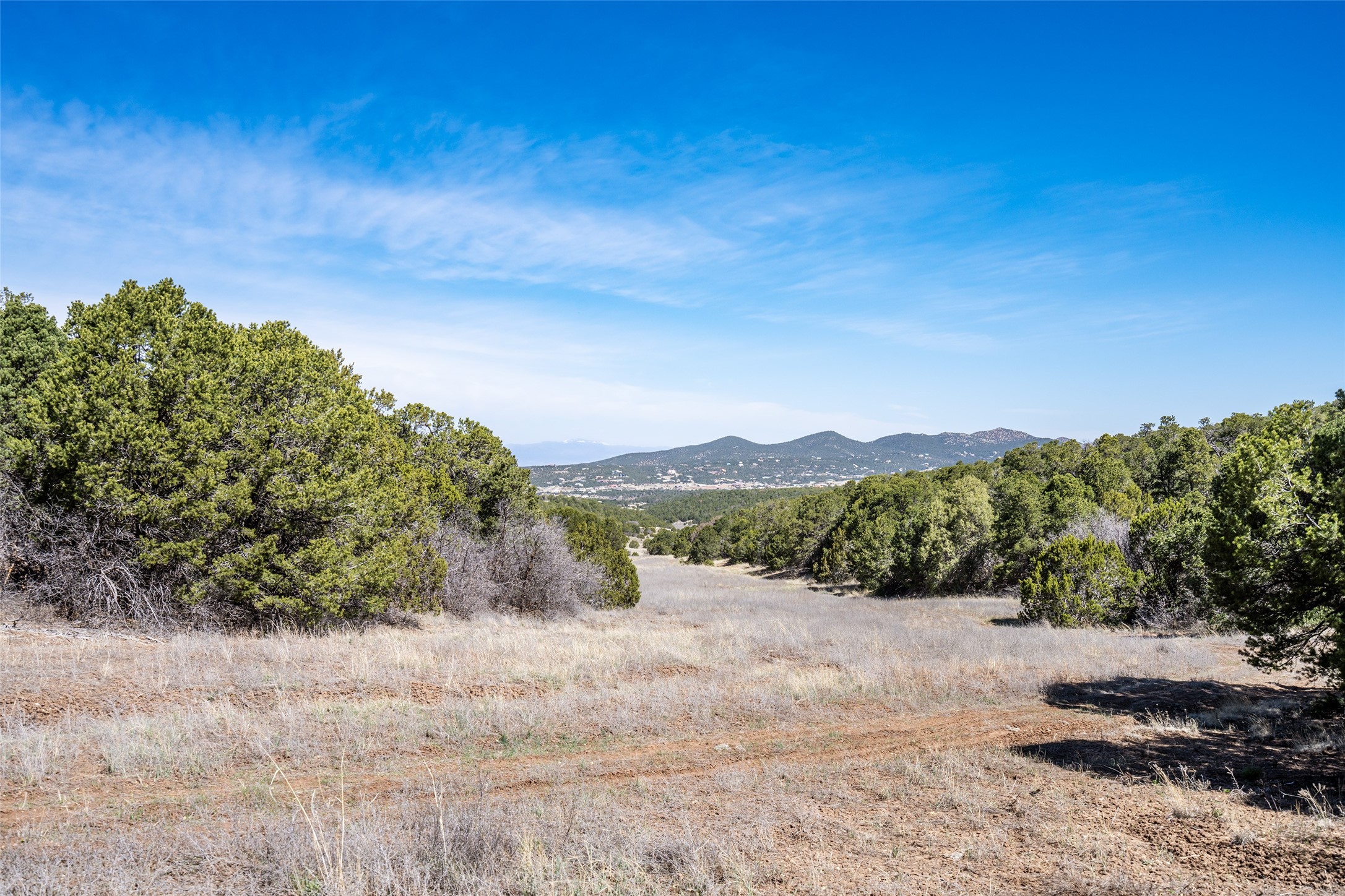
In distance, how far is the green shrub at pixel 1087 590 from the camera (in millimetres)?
22578

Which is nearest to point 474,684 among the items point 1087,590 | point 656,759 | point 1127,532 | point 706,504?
point 656,759

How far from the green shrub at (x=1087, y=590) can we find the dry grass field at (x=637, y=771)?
305 inches

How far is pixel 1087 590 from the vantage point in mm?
23094

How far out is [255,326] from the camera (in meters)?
18.9

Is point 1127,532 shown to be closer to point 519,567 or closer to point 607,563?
point 607,563

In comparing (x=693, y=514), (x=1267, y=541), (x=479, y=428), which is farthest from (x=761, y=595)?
(x=693, y=514)

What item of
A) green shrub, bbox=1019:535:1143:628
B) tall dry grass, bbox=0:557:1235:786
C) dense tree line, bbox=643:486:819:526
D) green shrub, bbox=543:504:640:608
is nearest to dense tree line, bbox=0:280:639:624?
tall dry grass, bbox=0:557:1235:786

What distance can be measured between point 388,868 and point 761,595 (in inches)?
1209

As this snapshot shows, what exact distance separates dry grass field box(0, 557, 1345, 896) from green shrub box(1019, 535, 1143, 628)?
7.75 meters

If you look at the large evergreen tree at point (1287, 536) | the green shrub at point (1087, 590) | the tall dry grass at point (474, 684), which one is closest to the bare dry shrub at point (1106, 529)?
the green shrub at point (1087, 590)

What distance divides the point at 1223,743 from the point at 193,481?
58.8ft

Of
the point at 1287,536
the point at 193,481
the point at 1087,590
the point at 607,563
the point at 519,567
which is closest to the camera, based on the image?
the point at 1287,536

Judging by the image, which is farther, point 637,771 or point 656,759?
point 656,759

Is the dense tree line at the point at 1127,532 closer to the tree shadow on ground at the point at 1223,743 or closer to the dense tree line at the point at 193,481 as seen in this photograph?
the tree shadow on ground at the point at 1223,743
